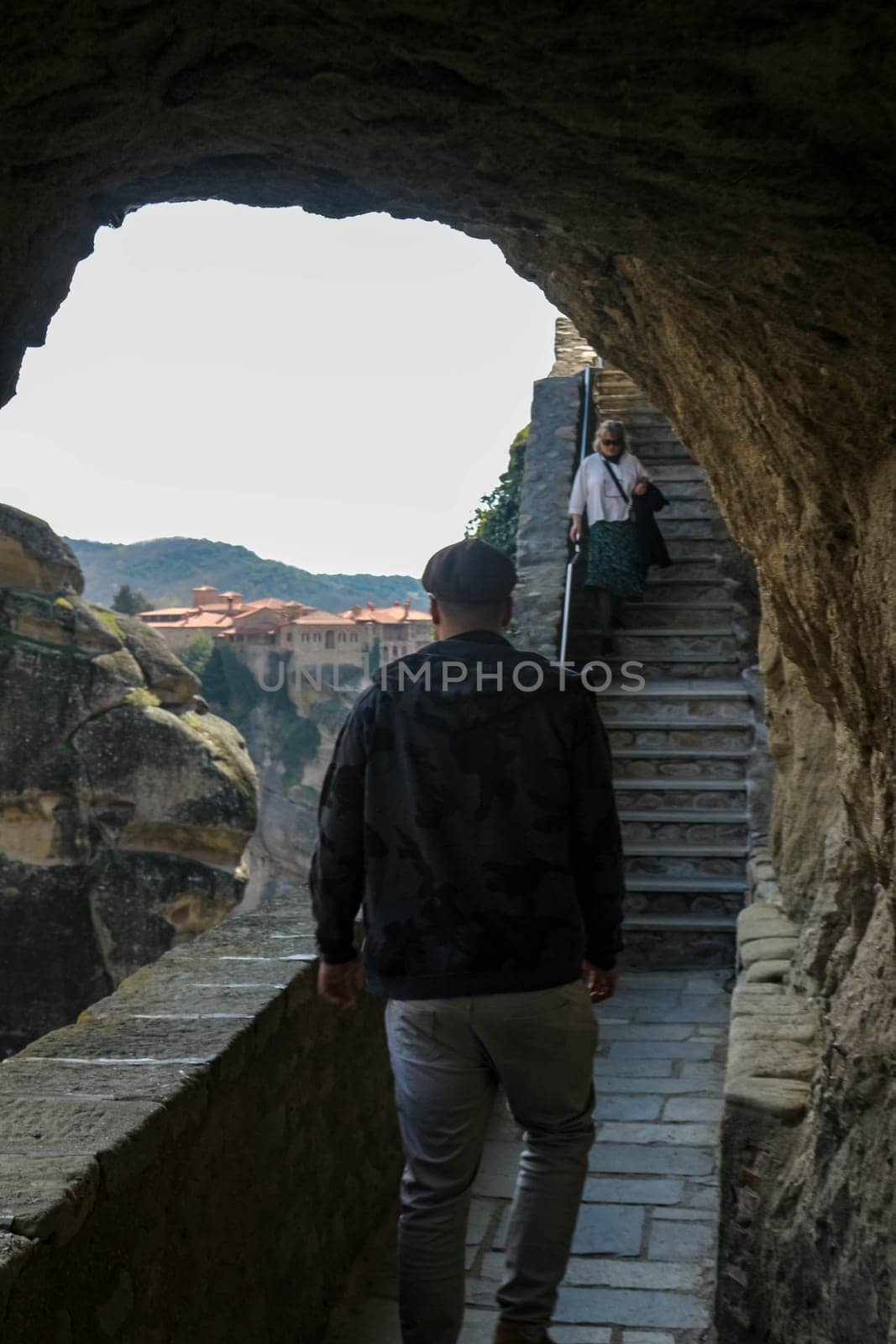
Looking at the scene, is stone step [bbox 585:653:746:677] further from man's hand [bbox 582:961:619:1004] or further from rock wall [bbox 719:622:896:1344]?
man's hand [bbox 582:961:619:1004]

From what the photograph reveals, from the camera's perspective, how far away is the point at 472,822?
2543 mm

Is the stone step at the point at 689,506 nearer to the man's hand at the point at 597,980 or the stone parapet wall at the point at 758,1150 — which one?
the stone parapet wall at the point at 758,1150

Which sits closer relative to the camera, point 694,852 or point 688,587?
point 694,852

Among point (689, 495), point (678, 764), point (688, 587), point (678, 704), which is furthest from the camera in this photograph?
point (689, 495)

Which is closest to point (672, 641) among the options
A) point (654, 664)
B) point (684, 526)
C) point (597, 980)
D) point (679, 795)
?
point (654, 664)

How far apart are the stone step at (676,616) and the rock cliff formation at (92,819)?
345 inches

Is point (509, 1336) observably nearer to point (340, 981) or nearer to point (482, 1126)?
point (482, 1126)

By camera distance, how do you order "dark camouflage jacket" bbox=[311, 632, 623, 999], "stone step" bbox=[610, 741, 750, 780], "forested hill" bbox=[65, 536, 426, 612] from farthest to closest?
1. "forested hill" bbox=[65, 536, 426, 612]
2. "stone step" bbox=[610, 741, 750, 780]
3. "dark camouflage jacket" bbox=[311, 632, 623, 999]

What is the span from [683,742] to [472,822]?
5.61 metres

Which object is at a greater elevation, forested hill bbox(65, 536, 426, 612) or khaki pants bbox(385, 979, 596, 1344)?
forested hill bbox(65, 536, 426, 612)

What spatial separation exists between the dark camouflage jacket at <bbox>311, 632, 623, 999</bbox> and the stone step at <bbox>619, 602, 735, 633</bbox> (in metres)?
6.38

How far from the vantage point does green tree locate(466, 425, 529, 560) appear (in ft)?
37.6

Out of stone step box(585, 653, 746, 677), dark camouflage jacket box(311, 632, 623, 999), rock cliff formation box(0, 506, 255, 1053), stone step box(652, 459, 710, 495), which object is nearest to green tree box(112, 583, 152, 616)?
rock cliff formation box(0, 506, 255, 1053)

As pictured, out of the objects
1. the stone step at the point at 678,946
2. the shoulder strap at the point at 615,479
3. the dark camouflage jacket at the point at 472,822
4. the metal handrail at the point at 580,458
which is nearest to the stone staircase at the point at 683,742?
the stone step at the point at 678,946
